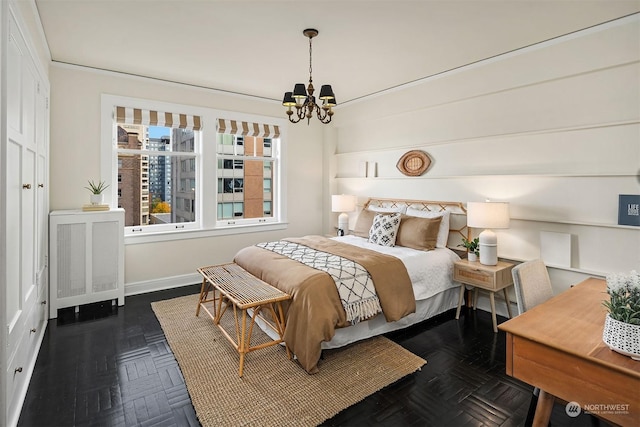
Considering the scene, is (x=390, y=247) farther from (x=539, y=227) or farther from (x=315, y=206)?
(x=315, y=206)

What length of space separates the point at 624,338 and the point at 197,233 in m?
4.40

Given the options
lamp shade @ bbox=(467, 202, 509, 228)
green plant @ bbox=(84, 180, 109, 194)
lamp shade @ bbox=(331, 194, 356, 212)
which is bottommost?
lamp shade @ bbox=(467, 202, 509, 228)

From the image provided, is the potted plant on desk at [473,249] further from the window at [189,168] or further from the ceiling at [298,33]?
the window at [189,168]

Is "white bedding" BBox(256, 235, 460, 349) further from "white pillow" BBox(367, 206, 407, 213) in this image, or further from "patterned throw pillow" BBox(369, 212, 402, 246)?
"white pillow" BBox(367, 206, 407, 213)

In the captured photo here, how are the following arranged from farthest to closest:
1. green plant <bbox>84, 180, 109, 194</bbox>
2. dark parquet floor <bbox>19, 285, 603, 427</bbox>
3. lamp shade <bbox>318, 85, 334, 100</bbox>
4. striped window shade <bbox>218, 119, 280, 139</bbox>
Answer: striped window shade <bbox>218, 119, 280, 139</bbox> < green plant <bbox>84, 180, 109, 194</bbox> < lamp shade <bbox>318, 85, 334, 100</bbox> < dark parquet floor <bbox>19, 285, 603, 427</bbox>

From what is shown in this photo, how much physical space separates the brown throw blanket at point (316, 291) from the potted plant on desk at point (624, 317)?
1622mm

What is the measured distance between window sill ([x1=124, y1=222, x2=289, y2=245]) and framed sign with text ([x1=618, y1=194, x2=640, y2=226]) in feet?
13.4

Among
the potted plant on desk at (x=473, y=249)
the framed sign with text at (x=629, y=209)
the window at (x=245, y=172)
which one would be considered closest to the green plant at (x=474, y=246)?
the potted plant on desk at (x=473, y=249)

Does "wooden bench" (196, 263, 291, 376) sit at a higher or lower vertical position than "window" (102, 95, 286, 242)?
lower

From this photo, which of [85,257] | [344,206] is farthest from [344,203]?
[85,257]

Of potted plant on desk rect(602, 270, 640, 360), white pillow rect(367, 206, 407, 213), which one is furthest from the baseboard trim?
potted plant on desk rect(602, 270, 640, 360)

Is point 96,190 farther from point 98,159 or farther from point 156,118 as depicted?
point 156,118

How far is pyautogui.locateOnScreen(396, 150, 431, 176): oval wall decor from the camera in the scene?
4.27 meters

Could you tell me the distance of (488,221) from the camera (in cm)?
318
